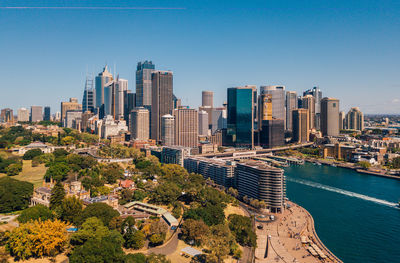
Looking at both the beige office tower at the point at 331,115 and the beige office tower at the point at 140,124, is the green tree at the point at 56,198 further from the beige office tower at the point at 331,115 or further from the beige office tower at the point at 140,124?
the beige office tower at the point at 331,115

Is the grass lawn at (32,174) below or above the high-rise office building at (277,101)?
below

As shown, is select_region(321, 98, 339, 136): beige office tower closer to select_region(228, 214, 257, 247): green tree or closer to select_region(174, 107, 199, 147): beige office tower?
select_region(174, 107, 199, 147): beige office tower

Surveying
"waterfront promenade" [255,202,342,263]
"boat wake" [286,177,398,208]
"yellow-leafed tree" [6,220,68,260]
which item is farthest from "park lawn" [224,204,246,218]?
"yellow-leafed tree" [6,220,68,260]

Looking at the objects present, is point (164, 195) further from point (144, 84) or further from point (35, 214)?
point (144, 84)

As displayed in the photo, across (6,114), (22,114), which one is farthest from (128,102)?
(6,114)

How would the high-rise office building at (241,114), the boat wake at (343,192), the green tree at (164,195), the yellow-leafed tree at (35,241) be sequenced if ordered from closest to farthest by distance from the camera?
the yellow-leafed tree at (35,241), the green tree at (164,195), the boat wake at (343,192), the high-rise office building at (241,114)

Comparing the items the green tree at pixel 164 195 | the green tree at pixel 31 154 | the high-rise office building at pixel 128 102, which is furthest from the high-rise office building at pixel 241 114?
the green tree at pixel 164 195
